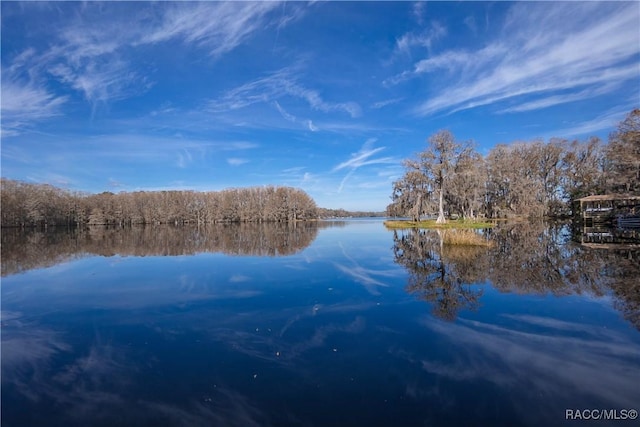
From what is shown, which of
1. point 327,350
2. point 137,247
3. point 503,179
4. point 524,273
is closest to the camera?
point 327,350

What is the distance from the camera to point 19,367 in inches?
248

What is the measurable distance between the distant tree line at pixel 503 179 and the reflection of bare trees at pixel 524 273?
87.6 feet

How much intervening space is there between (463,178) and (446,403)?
47814mm

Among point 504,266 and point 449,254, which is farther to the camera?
point 449,254

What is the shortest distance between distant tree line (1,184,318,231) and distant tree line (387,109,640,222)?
63064 mm

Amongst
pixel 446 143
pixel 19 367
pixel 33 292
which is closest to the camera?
pixel 19 367

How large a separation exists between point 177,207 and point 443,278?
115 m

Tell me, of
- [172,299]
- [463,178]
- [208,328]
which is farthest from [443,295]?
[463,178]

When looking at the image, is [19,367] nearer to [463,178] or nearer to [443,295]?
[443,295]

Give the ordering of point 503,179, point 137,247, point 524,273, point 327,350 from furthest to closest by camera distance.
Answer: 1. point 503,179
2. point 137,247
3. point 524,273
4. point 327,350

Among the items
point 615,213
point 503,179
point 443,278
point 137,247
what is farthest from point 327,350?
point 503,179

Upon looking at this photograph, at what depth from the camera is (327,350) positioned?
6691mm

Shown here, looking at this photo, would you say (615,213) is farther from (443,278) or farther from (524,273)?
(443,278)

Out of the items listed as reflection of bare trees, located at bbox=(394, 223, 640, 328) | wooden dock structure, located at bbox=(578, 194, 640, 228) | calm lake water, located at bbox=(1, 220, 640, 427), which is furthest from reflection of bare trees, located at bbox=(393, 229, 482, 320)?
wooden dock structure, located at bbox=(578, 194, 640, 228)
